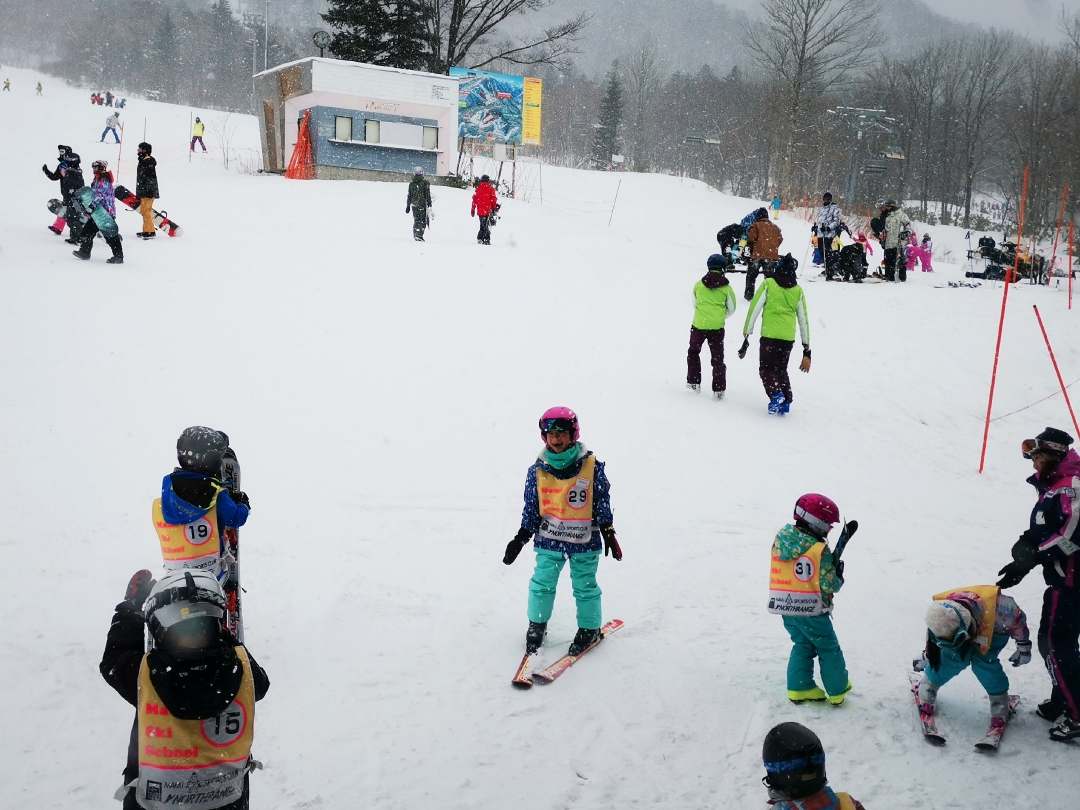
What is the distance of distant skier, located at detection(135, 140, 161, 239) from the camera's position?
14.2 metres

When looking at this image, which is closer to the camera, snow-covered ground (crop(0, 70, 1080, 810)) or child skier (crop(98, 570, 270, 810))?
child skier (crop(98, 570, 270, 810))

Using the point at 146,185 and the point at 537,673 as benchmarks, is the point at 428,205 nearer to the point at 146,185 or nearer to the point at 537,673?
the point at 146,185

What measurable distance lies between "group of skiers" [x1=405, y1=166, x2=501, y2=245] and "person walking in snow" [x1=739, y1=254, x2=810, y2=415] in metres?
9.83

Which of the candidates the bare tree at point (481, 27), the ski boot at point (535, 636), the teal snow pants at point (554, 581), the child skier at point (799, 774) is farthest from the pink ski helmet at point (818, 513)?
the bare tree at point (481, 27)

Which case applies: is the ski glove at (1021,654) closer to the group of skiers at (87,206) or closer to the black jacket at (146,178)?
the group of skiers at (87,206)

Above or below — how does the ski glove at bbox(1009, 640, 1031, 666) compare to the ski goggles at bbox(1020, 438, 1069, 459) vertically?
below

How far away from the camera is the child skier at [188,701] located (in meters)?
2.34

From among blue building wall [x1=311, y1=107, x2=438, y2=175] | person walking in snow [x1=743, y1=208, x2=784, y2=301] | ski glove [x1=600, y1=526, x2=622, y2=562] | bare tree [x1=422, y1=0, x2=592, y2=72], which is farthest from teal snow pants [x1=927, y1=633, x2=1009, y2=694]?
bare tree [x1=422, y1=0, x2=592, y2=72]

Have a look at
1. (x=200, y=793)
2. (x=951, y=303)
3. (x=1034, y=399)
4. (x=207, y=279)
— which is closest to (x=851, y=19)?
(x=951, y=303)

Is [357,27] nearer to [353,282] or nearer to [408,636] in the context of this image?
[353,282]

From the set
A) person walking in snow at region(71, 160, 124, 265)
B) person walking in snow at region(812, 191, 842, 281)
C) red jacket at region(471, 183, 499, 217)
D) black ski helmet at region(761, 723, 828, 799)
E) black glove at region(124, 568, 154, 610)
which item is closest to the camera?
black ski helmet at region(761, 723, 828, 799)

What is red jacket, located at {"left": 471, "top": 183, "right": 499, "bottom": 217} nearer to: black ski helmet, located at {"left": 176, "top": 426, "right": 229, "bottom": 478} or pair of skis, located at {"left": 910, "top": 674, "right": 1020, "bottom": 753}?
black ski helmet, located at {"left": 176, "top": 426, "right": 229, "bottom": 478}

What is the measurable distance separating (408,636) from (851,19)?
53616 millimetres

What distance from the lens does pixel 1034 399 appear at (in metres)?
12.9
